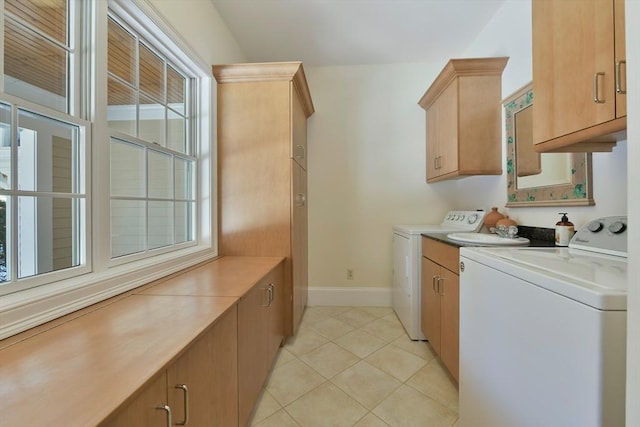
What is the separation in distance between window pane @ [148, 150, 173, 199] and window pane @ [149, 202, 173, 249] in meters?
0.07

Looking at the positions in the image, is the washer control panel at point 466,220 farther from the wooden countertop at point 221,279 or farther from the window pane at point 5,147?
the window pane at point 5,147

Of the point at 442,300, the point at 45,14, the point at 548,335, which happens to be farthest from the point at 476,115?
the point at 45,14

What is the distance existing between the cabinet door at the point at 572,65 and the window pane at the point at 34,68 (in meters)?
2.03

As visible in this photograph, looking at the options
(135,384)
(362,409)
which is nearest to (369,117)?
(362,409)

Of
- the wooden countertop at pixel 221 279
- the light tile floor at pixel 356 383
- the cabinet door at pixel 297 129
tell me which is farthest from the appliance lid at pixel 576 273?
the cabinet door at pixel 297 129

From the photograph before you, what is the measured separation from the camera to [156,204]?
1716 millimetres

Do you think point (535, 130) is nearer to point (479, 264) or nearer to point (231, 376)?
point (479, 264)

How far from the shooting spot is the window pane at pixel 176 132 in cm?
182

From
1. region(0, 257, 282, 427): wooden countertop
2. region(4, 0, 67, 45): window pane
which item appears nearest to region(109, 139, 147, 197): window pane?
region(4, 0, 67, 45): window pane

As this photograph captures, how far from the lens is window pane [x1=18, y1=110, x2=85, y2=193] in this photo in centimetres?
97

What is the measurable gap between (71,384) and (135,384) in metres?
0.14

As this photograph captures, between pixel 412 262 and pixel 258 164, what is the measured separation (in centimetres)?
151

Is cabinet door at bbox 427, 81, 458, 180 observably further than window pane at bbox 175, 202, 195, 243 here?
Yes

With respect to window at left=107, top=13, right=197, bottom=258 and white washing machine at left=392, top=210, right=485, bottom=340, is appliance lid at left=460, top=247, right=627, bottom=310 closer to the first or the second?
white washing machine at left=392, top=210, right=485, bottom=340
